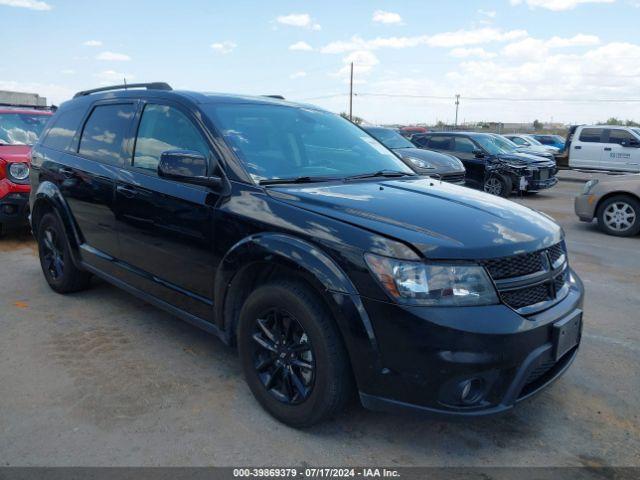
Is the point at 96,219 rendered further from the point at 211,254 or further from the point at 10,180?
the point at 10,180

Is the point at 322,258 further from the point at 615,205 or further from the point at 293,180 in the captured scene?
the point at 615,205

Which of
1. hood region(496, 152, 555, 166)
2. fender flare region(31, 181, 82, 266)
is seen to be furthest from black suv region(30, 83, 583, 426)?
hood region(496, 152, 555, 166)

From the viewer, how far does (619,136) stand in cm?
1705

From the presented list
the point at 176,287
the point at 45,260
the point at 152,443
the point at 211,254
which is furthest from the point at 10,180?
the point at 152,443

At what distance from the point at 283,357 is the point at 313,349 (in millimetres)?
292

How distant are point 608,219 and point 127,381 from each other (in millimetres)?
7868

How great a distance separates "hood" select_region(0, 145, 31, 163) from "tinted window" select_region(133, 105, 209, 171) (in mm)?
4070

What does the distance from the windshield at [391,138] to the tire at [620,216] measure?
13.7 ft

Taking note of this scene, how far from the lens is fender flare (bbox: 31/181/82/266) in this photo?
4.66 m

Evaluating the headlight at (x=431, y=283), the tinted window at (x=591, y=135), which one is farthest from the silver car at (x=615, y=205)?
the tinted window at (x=591, y=135)

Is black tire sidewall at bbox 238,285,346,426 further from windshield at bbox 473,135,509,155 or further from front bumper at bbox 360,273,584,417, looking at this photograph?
windshield at bbox 473,135,509,155

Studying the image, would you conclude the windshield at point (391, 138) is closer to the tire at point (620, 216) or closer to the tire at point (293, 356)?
the tire at point (620, 216)

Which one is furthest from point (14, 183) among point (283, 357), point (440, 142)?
point (440, 142)

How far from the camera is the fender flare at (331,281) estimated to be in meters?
2.44
